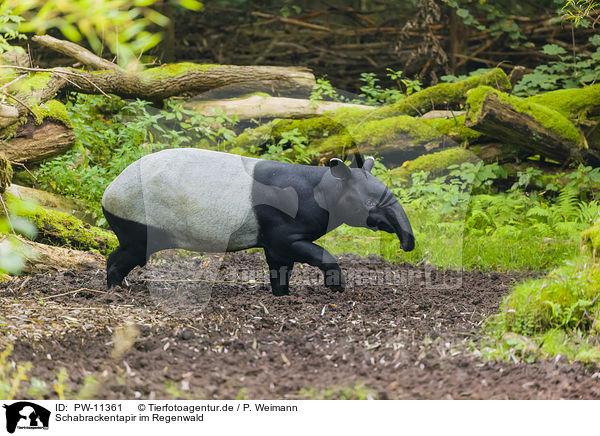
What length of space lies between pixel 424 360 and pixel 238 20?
33.1 ft

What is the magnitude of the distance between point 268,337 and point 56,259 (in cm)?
282

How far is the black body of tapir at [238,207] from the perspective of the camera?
457cm

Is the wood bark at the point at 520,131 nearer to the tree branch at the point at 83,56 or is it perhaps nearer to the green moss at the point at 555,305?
the green moss at the point at 555,305

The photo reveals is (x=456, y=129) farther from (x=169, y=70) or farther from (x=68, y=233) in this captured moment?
(x=68, y=233)

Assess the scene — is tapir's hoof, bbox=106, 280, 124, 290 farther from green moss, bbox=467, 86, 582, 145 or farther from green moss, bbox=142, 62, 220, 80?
green moss, bbox=467, 86, 582, 145

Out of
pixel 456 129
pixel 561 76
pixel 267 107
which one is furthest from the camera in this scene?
pixel 561 76

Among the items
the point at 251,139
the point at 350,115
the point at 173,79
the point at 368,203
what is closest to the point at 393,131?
the point at 350,115

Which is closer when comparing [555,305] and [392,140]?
[555,305]

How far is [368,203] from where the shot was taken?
455 centimetres

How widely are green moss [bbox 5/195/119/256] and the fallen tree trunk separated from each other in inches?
119

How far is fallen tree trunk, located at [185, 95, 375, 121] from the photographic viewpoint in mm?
8719

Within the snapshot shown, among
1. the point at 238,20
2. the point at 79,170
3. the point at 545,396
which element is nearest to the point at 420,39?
the point at 238,20

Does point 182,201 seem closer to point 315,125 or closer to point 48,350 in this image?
point 48,350
